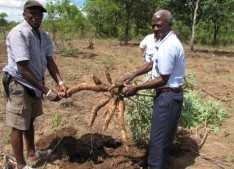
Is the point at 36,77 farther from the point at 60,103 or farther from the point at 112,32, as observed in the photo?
the point at 112,32

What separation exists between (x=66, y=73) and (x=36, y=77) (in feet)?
16.8

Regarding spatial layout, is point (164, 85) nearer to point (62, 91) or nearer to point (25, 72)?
point (62, 91)

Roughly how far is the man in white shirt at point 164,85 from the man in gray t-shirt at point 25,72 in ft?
2.84

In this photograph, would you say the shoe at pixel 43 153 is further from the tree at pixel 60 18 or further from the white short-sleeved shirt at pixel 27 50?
the tree at pixel 60 18

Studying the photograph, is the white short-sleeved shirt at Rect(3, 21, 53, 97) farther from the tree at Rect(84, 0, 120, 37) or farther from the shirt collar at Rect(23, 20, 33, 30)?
the tree at Rect(84, 0, 120, 37)

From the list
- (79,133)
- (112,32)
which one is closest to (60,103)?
(79,133)

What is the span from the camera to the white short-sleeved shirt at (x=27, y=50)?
12.8 ft

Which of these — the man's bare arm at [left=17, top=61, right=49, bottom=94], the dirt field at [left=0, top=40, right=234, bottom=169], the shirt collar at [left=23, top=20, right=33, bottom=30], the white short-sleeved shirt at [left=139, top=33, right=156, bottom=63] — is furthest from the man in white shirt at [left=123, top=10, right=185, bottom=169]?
the shirt collar at [left=23, top=20, right=33, bottom=30]

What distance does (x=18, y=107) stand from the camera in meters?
4.12

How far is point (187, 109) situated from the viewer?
538 cm

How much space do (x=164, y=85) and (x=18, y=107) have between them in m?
1.42

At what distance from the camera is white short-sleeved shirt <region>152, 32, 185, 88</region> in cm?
377

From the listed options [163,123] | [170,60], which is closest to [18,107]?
[163,123]

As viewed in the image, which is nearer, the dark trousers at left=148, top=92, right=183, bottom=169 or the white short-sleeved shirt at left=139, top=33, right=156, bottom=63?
the dark trousers at left=148, top=92, right=183, bottom=169
